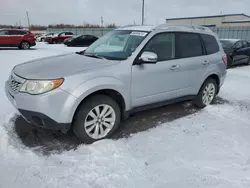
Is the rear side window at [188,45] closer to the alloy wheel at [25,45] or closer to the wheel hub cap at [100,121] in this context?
the wheel hub cap at [100,121]

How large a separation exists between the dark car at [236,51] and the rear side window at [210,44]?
20.0 feet

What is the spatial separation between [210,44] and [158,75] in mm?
1795

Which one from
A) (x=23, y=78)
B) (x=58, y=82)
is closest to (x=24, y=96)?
(x=23, y=78)

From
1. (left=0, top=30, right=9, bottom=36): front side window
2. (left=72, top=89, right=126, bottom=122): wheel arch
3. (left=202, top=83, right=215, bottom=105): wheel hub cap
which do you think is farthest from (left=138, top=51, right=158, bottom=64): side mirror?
(left=0, top=30, right=9, bottom=36): front side window

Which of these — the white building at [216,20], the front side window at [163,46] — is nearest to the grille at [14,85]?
the front side window at [163,46]

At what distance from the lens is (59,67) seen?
131 inches

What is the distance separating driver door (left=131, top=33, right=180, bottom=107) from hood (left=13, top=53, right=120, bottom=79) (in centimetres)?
49

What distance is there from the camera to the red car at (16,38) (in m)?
17.6

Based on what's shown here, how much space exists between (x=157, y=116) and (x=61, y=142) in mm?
1946

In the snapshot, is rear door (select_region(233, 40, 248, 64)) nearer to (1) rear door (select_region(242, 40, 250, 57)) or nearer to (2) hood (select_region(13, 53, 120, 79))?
(1) rear door (select_region(242, 40, 250, 57))

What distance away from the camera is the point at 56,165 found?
2.87m

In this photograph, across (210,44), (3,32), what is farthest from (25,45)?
(210,44)

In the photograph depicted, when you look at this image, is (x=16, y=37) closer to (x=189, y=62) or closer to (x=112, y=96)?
(x=189, y=62)

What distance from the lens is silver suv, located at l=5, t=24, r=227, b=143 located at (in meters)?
3.04
